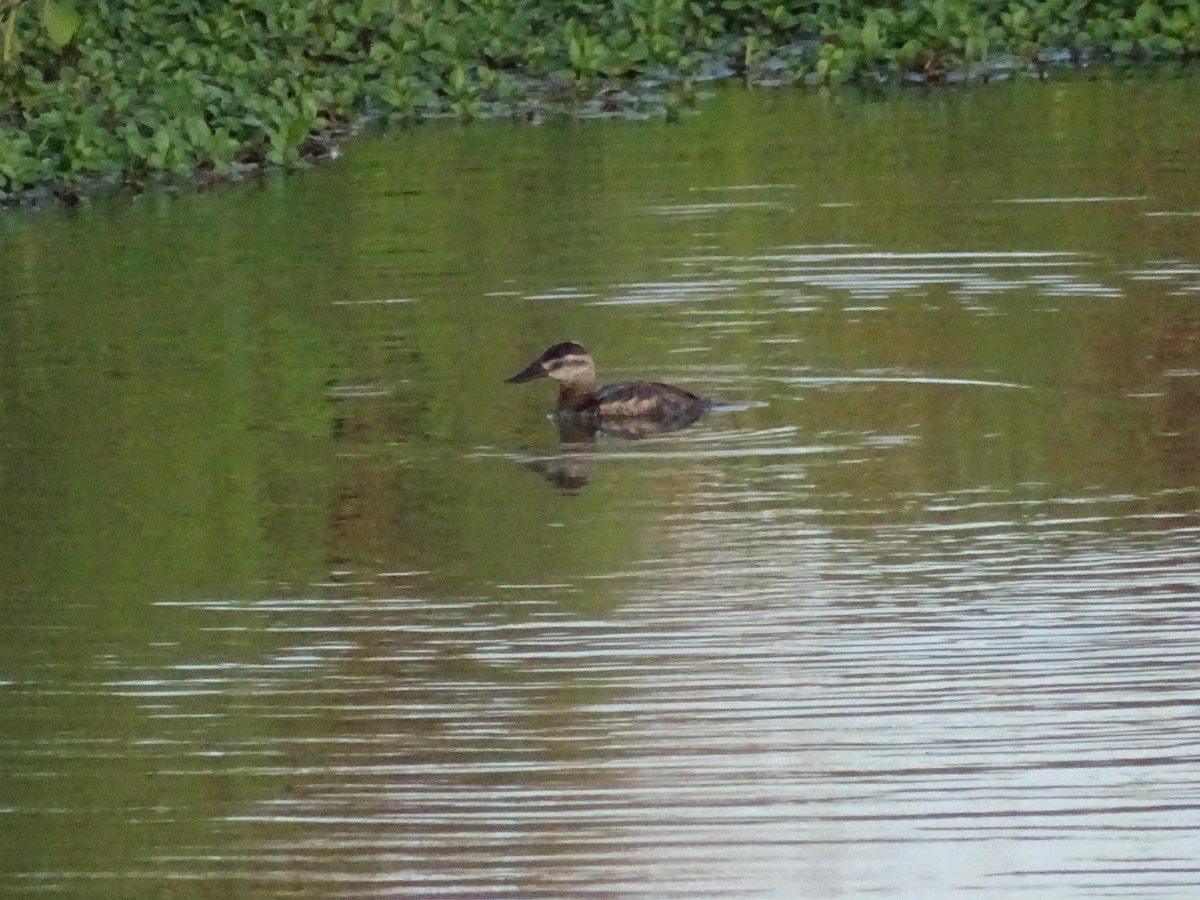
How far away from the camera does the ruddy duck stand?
10164mm

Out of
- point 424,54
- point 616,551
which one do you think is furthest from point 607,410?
point 424,54

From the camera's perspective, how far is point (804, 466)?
9.51 m

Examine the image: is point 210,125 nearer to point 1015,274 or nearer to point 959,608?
point 1015,274

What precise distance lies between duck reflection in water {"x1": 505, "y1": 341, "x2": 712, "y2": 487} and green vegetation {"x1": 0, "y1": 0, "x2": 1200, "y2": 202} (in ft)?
23.7

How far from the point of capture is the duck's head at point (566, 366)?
10547 millimetres

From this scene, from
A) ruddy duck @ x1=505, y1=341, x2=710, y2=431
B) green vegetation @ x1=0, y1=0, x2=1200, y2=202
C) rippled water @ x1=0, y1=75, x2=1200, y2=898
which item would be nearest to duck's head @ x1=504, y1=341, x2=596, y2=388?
ruddy duck @ x1=505, y1=341, x2=710, y2=431

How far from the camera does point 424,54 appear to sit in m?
20.8

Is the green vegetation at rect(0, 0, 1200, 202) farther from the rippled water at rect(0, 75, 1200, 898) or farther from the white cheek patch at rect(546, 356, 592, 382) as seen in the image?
the white cheek patch at rect(546, 356, 592, 382)

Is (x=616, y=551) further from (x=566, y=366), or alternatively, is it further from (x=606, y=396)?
(x=566, y=366)

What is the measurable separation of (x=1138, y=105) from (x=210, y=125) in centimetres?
593

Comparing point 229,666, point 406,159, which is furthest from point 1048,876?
point 406,159

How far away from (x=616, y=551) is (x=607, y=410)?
5.75 feet

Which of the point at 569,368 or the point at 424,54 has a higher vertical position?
the point at 569,368

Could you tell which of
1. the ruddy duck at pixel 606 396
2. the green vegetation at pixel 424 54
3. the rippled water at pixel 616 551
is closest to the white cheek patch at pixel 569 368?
the ruddy duck at pixel 606 396
